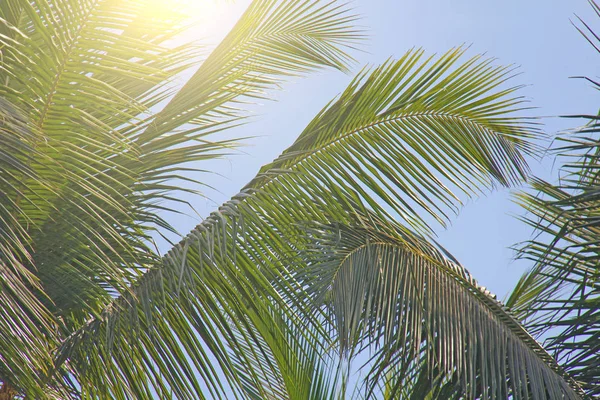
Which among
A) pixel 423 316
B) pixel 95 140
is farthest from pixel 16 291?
pixel 423 316

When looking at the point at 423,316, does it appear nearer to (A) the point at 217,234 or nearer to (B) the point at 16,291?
(A) the point at 217,234

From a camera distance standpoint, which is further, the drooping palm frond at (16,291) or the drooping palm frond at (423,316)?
the drooping palm frond at (423,316)

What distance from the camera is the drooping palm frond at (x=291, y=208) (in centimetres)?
300

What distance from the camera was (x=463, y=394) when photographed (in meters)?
2.82

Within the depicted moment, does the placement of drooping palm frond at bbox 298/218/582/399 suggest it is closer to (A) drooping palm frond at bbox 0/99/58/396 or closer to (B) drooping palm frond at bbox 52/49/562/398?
(B) drooping palm frond at bbox 52/49/562/398

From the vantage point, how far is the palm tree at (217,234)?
8.46 feet

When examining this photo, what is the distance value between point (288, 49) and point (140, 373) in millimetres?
2045

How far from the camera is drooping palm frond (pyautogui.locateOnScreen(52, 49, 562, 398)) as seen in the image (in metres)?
3.00

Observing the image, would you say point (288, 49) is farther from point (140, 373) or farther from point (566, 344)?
point (566, 344)

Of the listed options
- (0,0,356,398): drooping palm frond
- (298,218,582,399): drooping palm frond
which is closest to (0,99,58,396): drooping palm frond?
(0,0,356,398): drooping palm frond

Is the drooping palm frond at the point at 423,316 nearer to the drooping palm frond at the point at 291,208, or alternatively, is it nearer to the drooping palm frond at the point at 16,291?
the drooping palm frond at the point at 291,208

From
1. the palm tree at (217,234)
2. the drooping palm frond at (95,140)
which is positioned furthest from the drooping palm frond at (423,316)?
the drooping palm frond at (95,140)

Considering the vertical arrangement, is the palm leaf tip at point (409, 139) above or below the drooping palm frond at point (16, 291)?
above

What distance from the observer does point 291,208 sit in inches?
127
